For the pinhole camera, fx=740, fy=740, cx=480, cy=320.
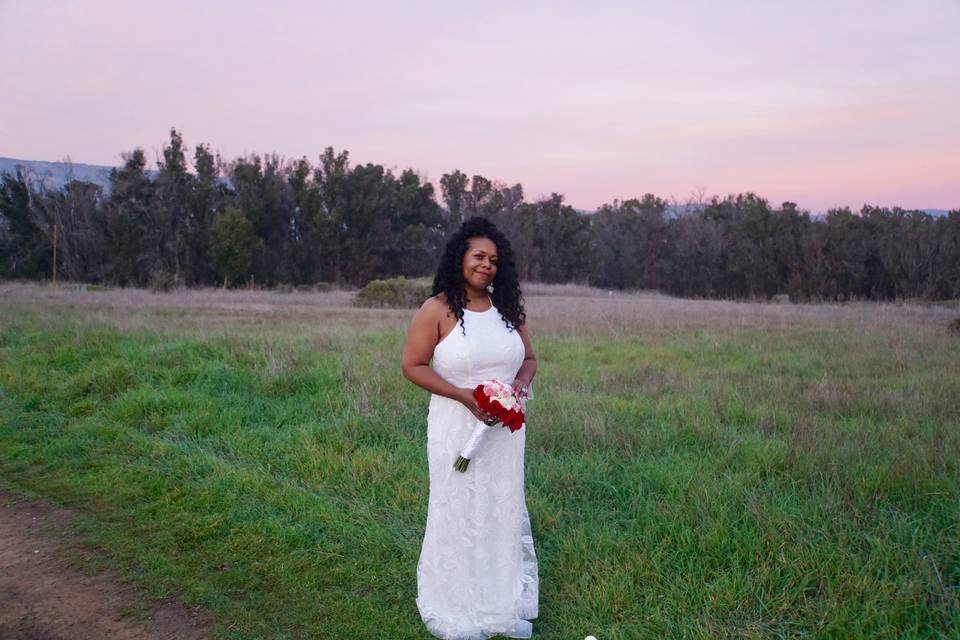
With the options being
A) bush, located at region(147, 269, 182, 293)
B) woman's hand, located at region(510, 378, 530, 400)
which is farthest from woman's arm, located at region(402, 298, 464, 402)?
bush, located at region(147, 269, 182, 293)

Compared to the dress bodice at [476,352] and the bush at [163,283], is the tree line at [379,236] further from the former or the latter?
the dress bodice at [476,352]

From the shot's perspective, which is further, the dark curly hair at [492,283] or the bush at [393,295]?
the bush at [393,295]

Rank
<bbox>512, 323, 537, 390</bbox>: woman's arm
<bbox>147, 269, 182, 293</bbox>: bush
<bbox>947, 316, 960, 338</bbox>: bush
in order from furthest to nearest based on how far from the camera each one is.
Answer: <bbox>147, 269, 182, 293</bbox>: bush, <bbox>947, 316, 960, 338</bbox>: bush, <bbox>512, 323, 537, 390</bbox>: woman's arm

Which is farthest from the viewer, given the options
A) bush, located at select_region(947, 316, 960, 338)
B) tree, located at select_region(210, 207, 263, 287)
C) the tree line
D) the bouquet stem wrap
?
tree, located at select_region(210, 207, 263, 287)

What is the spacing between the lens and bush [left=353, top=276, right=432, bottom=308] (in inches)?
1055

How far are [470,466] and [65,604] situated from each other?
8.22 feet

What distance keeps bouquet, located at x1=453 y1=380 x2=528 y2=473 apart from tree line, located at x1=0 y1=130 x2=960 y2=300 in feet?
112

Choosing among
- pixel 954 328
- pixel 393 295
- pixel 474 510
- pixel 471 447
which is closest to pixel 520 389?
pixel 471 447

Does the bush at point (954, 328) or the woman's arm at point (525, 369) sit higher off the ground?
the woman's arm at point (525, 369)

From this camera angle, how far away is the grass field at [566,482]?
13.1ft

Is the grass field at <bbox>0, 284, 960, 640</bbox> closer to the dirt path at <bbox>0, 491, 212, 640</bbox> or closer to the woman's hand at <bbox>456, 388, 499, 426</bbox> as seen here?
the dirt path at <bbox>0, 491, 212, 640</bbox>

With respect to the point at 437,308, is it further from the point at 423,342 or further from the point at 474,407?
the point at 474,407

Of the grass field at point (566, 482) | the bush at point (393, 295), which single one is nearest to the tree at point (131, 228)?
the bush at point (393, 295)

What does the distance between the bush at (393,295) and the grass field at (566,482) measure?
1544 cm
